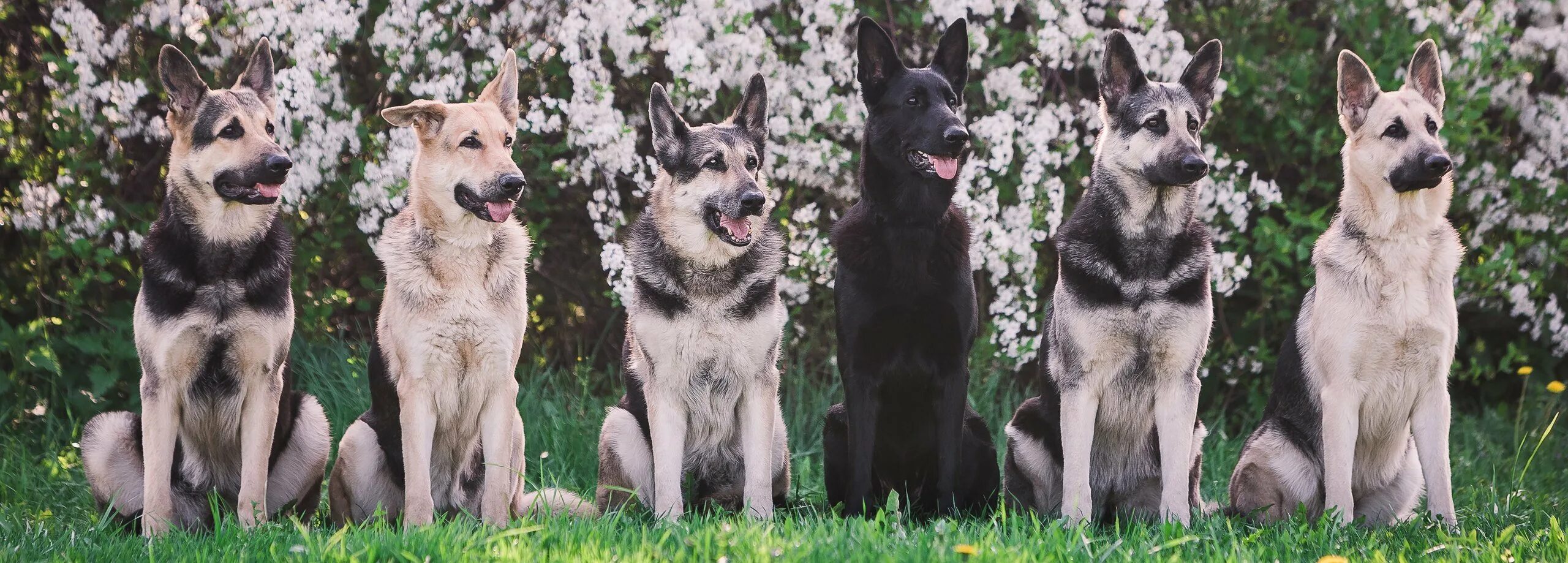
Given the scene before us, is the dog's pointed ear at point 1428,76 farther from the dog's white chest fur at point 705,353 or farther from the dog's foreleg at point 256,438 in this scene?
the dog's foreleg at point 256,438

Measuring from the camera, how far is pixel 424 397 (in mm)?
4273

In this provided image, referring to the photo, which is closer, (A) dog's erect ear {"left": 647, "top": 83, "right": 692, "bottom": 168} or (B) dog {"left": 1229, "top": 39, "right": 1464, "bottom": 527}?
(B) dog {"left": 1229, "top": 39, "right": 1464, "bottom": 527}

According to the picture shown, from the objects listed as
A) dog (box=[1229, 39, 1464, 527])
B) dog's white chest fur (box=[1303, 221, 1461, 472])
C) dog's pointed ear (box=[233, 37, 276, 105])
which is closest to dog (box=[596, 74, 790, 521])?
dog's pointed ear (box=[233, 37, 276, 105])

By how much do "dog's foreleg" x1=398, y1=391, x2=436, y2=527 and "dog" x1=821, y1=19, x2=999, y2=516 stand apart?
1573mm

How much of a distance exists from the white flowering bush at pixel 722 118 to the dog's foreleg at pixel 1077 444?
166cm

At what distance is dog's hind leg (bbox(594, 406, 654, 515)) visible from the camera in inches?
185

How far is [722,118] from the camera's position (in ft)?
21.9

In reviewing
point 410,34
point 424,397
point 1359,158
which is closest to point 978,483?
point 1359,158

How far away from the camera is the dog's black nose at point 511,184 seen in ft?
14.1

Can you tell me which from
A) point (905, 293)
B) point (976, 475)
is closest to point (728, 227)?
point (905, 293)

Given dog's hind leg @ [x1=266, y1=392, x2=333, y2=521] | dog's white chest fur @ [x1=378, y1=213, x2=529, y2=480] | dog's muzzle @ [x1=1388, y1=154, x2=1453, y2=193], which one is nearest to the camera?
dog's muzzle @ [x1=1388, y1=154, x2=1453, y2=193]

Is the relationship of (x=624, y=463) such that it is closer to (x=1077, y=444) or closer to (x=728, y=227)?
(x=728, y=227)

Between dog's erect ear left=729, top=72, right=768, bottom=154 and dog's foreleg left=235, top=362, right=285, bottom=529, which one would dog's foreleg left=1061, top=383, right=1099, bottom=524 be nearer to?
dog's erect ear left=729, top=72, right=768, bottom=154

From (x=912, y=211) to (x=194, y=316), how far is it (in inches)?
106
